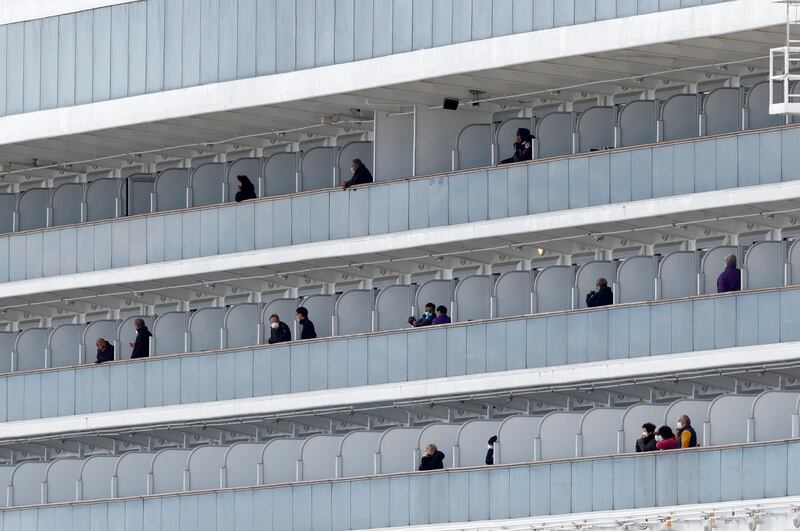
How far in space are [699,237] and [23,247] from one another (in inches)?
639

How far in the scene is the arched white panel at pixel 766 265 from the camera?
59500 mm

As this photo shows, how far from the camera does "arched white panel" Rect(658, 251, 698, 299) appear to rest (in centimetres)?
6100

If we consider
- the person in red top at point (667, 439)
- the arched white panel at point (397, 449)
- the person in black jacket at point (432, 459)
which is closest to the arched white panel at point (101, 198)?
the arched white panel at point (397, 449)

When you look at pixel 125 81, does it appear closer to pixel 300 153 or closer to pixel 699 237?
pixel 300 153

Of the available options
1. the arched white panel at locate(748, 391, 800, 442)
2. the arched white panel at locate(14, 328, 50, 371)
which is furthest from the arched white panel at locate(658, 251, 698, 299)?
the arched white panel at locate(14, 328, 50, 371)

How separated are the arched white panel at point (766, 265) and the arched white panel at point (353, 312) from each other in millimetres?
9529

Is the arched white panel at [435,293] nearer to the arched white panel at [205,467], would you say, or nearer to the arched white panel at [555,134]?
the arched white panel at [555,134]

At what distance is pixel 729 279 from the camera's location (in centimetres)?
5925

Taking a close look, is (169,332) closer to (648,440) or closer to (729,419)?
(648,440)

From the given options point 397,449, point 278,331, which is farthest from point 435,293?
point 397,449

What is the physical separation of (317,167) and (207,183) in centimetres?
289

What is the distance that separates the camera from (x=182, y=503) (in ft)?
218

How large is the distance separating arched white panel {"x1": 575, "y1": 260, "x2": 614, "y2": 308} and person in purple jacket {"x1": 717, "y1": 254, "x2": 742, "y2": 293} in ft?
12.2

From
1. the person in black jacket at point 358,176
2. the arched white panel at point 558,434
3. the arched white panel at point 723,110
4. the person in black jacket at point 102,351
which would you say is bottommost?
the arched white panel at point 558,434
